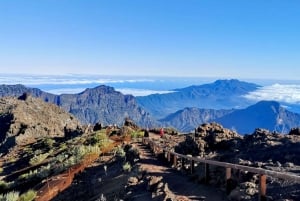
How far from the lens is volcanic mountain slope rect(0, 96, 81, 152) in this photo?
228 ft

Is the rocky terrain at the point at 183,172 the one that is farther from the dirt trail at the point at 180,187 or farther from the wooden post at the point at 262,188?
the wooden post at the point at 262,188

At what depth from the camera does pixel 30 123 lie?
76.8 metres

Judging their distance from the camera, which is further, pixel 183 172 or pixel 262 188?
pixel 183 172

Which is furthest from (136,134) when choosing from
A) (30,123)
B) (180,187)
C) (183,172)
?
(30,123)

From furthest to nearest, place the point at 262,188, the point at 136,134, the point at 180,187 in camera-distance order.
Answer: the point at 136,134
the point at 180,187
the point at 262,188

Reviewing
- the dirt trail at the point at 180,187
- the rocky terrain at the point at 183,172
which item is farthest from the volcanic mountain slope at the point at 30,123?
the dirt trail at the point at 180,187

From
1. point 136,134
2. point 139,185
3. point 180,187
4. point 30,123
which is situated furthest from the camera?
point 30,123

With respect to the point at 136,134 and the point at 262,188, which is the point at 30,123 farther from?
the point at 262,188

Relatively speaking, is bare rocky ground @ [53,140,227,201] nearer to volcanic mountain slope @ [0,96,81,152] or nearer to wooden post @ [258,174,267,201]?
wooden post @ [258,174,267,201]

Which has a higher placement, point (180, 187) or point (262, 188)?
point (262, 188)

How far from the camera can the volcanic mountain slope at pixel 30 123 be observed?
6950cm

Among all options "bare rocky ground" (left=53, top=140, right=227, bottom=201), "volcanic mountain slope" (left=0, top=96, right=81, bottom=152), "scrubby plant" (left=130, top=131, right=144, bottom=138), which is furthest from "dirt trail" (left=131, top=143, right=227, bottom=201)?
"volcanic mountain slope" (left=0, top=96, right=81, bottom=152)

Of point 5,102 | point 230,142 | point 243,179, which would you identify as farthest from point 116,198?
point 5,102

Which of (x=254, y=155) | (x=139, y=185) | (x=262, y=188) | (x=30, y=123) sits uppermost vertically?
(x=262, y=188)
